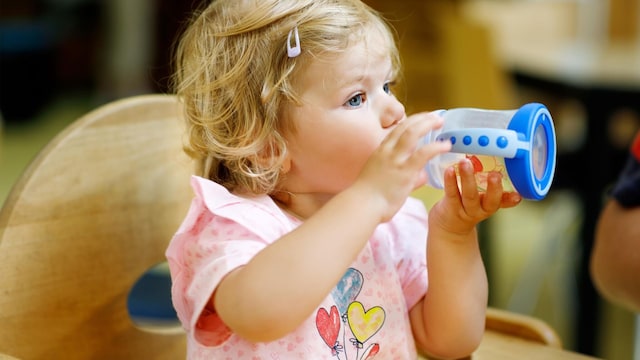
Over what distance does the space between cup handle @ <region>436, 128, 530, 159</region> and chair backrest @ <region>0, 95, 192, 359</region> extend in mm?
388

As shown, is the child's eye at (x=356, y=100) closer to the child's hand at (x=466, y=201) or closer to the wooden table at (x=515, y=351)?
the child's hand at (x=466, y=201)

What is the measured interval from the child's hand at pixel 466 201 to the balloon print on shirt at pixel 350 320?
3.8 inches

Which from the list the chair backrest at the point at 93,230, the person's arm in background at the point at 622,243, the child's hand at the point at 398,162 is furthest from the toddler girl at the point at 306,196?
the person's arm in background at the point at 622,243

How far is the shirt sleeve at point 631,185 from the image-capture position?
1108mm

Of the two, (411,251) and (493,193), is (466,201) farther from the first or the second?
(411,251)

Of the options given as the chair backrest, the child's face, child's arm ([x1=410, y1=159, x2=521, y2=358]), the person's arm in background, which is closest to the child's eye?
the child's face

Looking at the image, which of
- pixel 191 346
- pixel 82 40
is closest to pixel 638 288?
pixel 191 346

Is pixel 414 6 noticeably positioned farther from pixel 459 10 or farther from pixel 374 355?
pixel 374 355

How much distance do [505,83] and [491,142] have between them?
2.17m

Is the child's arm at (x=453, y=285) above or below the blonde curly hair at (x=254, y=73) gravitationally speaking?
below

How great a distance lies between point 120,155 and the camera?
99 centimetres

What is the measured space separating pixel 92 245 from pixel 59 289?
0.06 m

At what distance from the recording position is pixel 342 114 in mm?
786

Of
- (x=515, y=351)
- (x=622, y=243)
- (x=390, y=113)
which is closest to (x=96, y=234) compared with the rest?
(x=390, y=113)
